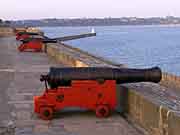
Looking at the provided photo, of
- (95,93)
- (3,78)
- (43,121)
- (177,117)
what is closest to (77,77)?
(95,93)

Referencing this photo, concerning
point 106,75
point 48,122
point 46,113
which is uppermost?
point 106,75

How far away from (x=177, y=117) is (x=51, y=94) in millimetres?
2937

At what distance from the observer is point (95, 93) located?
8.21 meters

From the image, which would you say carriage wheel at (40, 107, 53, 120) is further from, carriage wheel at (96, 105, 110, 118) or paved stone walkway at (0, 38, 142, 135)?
carriage wheel at (96, 105, 110, 118)

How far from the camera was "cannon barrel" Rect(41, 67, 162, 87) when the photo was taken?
8.12 meters

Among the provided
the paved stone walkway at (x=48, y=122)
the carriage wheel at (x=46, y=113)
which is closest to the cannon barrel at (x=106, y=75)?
the carriage wheel at (x=46, y=113)

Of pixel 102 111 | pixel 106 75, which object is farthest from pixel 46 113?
pixel 106 75

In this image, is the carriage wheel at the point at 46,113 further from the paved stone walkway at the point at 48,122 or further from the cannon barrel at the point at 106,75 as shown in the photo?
the cannon barrel at the point at 106,75

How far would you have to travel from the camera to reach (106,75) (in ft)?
26.7

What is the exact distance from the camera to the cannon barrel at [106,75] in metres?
8.12

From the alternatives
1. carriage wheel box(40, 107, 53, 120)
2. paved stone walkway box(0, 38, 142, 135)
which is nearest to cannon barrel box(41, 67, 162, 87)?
carriage wheel box(40, 107, 53, 120)

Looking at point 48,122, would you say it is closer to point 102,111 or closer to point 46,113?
point 46,113

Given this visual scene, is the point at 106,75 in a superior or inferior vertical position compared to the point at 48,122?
superior

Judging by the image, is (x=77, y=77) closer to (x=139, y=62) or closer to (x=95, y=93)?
(x=95, y=93)
